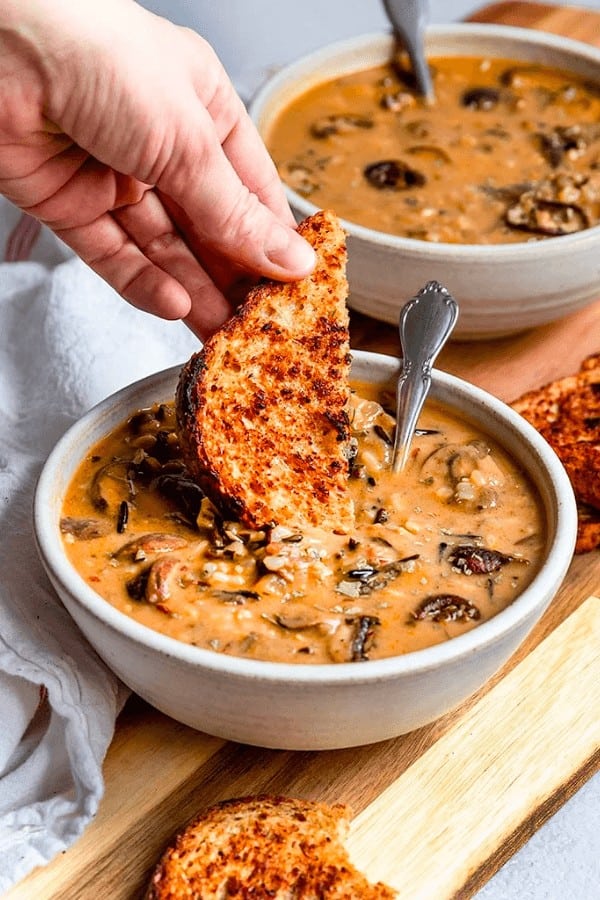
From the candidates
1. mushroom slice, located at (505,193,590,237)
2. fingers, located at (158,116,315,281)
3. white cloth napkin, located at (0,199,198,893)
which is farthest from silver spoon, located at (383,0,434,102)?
fingers, located at (158,116,315,281)

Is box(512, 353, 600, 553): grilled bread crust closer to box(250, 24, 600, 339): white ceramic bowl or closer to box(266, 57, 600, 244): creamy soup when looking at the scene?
box(250, 24, 600, 339): white ceramic bowl

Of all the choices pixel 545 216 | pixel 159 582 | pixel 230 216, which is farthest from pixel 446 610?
pixel 545 216

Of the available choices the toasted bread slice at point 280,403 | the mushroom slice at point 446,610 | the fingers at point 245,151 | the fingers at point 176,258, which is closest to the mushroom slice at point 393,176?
the fingers at point 245,151

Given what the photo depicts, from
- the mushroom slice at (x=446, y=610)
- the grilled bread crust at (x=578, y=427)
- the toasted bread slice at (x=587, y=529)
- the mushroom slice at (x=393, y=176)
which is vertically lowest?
the toasted bread slice at (x=587, y=529)

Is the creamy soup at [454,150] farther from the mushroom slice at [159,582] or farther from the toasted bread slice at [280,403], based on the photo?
the mushroom slice at [159,582]

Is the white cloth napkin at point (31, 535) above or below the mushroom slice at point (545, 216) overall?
above

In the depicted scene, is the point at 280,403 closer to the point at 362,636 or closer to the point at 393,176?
the point at 362,636
